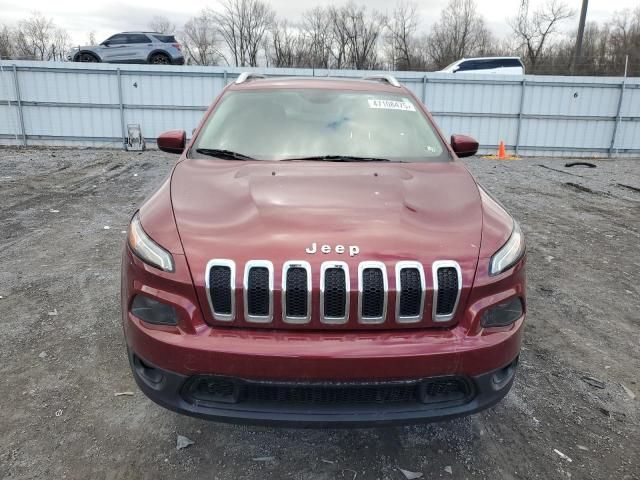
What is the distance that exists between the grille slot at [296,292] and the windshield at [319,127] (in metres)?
1.22

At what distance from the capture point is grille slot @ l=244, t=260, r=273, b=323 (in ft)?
5.89

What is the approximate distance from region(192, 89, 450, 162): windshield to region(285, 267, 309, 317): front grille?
1.23m

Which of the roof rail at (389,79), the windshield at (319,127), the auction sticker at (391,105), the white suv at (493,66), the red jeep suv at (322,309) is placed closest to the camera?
the red jeep suv at (322,309)

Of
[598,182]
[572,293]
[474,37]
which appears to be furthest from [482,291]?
[474,37]

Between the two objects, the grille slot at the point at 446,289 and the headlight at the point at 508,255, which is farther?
the headlight at the point at 508,255

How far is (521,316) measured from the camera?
2.04 m

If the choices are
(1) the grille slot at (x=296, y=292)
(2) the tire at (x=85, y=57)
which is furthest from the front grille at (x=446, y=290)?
(2) the tire at (x=85, y=57)

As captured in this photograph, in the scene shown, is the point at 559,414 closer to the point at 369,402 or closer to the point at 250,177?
the point at 369,402

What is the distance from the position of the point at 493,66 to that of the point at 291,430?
18058 mm

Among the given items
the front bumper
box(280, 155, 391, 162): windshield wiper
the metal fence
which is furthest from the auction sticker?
the metal fence

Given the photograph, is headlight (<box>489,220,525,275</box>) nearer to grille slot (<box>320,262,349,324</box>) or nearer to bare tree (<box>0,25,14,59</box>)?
grille slot (<box>320,262,349,324</box>)

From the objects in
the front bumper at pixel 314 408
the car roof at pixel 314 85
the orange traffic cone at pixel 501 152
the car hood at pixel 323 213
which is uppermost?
the car roof at pixel 314 85

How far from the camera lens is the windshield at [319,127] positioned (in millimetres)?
2986

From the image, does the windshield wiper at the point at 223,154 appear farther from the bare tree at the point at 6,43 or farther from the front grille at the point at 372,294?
the bare tree at the point at 6,43
